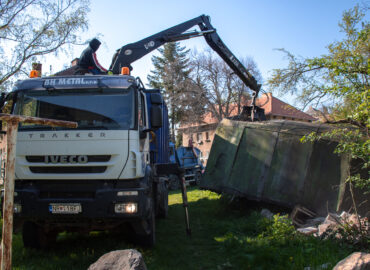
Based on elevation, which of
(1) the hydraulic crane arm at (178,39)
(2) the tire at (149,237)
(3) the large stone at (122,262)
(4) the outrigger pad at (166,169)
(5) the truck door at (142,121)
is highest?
(1) the hydraulic crane arm at (178,39)

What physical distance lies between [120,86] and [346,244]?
4390 mm

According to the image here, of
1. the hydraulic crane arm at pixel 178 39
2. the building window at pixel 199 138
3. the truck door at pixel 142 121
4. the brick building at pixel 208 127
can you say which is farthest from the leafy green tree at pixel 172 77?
the truck door at pixel 142 121

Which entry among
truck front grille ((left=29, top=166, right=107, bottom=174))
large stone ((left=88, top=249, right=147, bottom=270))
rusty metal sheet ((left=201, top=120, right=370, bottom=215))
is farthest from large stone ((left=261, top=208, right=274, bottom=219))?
large stone ((left=88, top=249, right=147, bottom=270))

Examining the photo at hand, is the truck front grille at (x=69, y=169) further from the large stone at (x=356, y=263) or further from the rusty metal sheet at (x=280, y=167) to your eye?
the rusty metal sheet at (x=280, y=167)

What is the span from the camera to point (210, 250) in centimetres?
587

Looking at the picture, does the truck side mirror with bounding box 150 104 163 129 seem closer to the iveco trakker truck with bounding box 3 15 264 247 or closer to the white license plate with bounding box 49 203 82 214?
the iveco trakker truck with bounding box 3 15 264 247

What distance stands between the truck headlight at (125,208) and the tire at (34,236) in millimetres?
1767

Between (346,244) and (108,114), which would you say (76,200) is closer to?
(108,114)

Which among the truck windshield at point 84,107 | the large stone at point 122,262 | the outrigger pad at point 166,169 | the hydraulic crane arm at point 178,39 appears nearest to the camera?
the large stone at point 122,262

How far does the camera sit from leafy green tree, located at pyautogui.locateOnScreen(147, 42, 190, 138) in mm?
35969

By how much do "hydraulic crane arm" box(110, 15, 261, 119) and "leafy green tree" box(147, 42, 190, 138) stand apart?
24.9m

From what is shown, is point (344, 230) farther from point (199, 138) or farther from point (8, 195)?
point (199, 138)

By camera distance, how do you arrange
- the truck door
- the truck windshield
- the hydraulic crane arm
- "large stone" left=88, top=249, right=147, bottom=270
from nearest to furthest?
"large stone" left=88, top=249, right=147, bottom=270 → the truck windshield → the truck door → the hydraulic crane arm

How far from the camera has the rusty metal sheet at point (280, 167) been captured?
7366 mm
